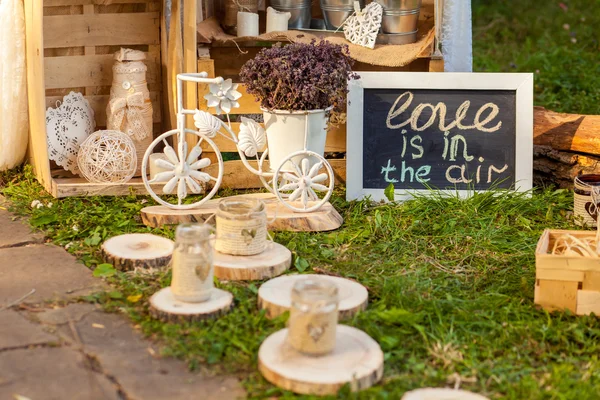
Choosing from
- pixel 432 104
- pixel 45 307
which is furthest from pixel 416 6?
pixel 45 307

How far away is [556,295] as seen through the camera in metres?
2.89

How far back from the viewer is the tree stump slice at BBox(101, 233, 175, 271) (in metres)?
3.20

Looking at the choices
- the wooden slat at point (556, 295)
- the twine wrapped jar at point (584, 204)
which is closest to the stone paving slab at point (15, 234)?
the wooden slat at point (556, 295)

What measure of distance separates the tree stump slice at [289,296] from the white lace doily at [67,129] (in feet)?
5.59

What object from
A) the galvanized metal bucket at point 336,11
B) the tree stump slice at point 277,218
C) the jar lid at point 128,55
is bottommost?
the tree stump slice at point 277,218

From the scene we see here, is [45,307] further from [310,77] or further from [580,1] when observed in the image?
[580,1]

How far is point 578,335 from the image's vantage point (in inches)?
107

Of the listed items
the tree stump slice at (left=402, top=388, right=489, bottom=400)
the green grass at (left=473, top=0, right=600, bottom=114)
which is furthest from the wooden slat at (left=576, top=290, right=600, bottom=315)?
the green grass at (left=473, top=0, right=600, bottom=114)

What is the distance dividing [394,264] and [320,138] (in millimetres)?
765

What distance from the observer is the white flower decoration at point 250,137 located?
3744mm

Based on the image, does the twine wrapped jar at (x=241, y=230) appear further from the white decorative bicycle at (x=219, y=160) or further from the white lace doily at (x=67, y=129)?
the white lace doily at (x=67, y=129)

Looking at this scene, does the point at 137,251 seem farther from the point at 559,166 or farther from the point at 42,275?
the point at 559,166

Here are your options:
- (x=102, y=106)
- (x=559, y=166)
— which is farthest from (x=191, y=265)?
(x=559, y=166)

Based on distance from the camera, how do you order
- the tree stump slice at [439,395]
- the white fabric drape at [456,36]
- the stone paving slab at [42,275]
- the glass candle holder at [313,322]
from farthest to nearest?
the white fabric drape at [456,36]
the stone paving slab at [42,275]
the glass candle holder at [313,322]
the tree stump slice at [439,395]
